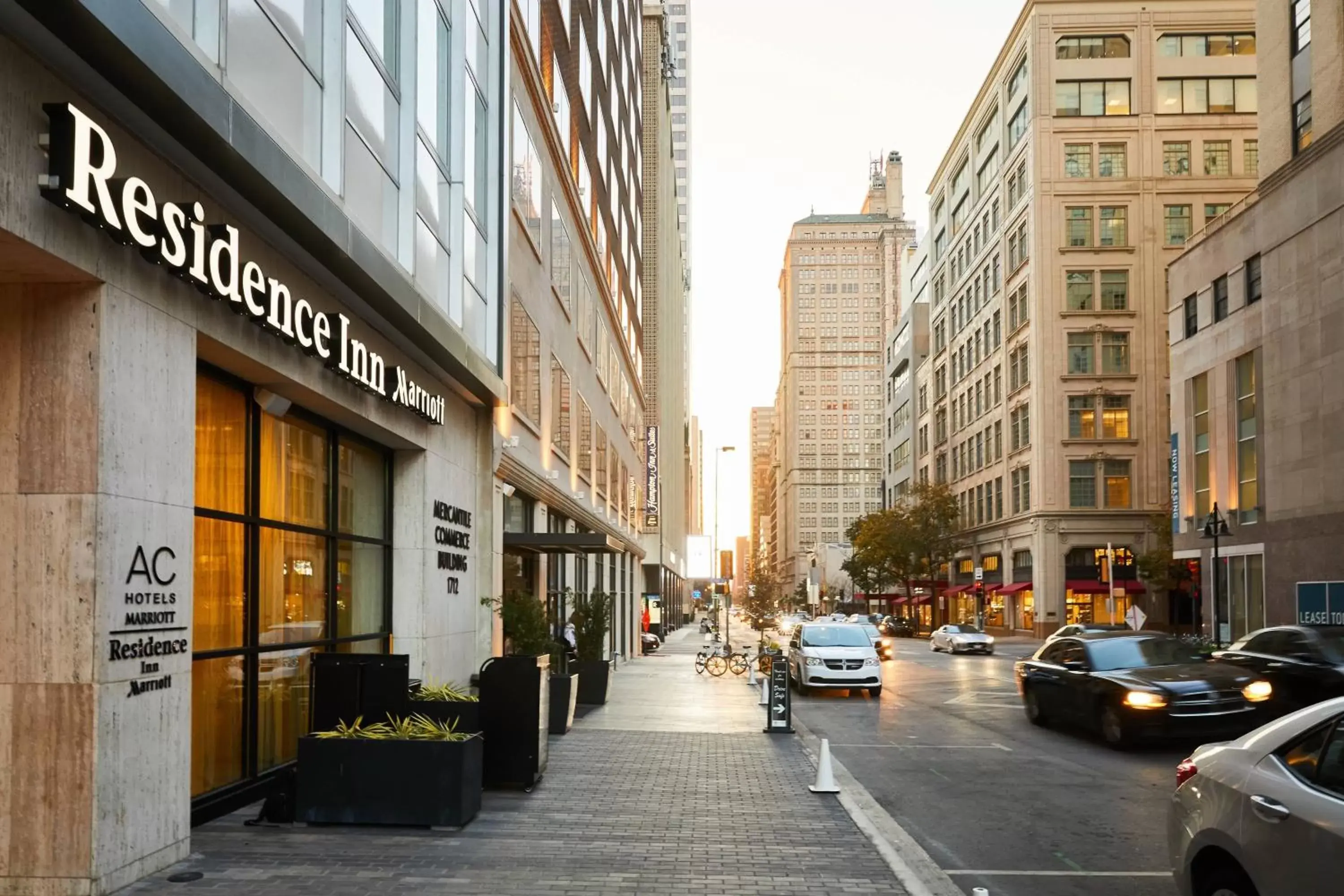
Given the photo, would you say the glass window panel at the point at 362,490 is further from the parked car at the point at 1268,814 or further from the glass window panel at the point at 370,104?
the parked car at the point at 1268,814

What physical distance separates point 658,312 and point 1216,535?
43.8 metres

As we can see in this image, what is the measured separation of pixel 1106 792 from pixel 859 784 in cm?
264

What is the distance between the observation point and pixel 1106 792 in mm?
12633

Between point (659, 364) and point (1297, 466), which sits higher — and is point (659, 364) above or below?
above

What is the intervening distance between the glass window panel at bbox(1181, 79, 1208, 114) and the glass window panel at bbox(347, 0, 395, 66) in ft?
217

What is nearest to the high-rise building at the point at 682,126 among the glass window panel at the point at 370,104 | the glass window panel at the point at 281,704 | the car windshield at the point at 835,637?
the car windshield at the point at 835,637

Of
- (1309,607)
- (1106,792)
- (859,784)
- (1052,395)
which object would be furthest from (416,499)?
(1052,395)

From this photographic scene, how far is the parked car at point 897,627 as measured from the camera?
2886 inches

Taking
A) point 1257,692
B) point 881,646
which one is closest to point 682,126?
point 881,646

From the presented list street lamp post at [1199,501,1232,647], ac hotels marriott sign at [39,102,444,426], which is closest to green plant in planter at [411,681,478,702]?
ac hotels marriott sign at [39,102,444,426]

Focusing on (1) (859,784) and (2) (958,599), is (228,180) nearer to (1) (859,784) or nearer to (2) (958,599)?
Answer: (1) (859,784)

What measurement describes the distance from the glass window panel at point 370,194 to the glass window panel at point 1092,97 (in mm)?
63928

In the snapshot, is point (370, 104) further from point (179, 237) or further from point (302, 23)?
point (179, 237)

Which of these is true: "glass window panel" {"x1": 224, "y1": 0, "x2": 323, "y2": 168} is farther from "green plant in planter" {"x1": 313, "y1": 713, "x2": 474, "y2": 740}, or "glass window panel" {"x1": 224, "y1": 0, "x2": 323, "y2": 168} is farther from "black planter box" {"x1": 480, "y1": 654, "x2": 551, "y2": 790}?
"black planter box" {"x1": 480, "y1": 654, "x2": 551, "y2": 790}
